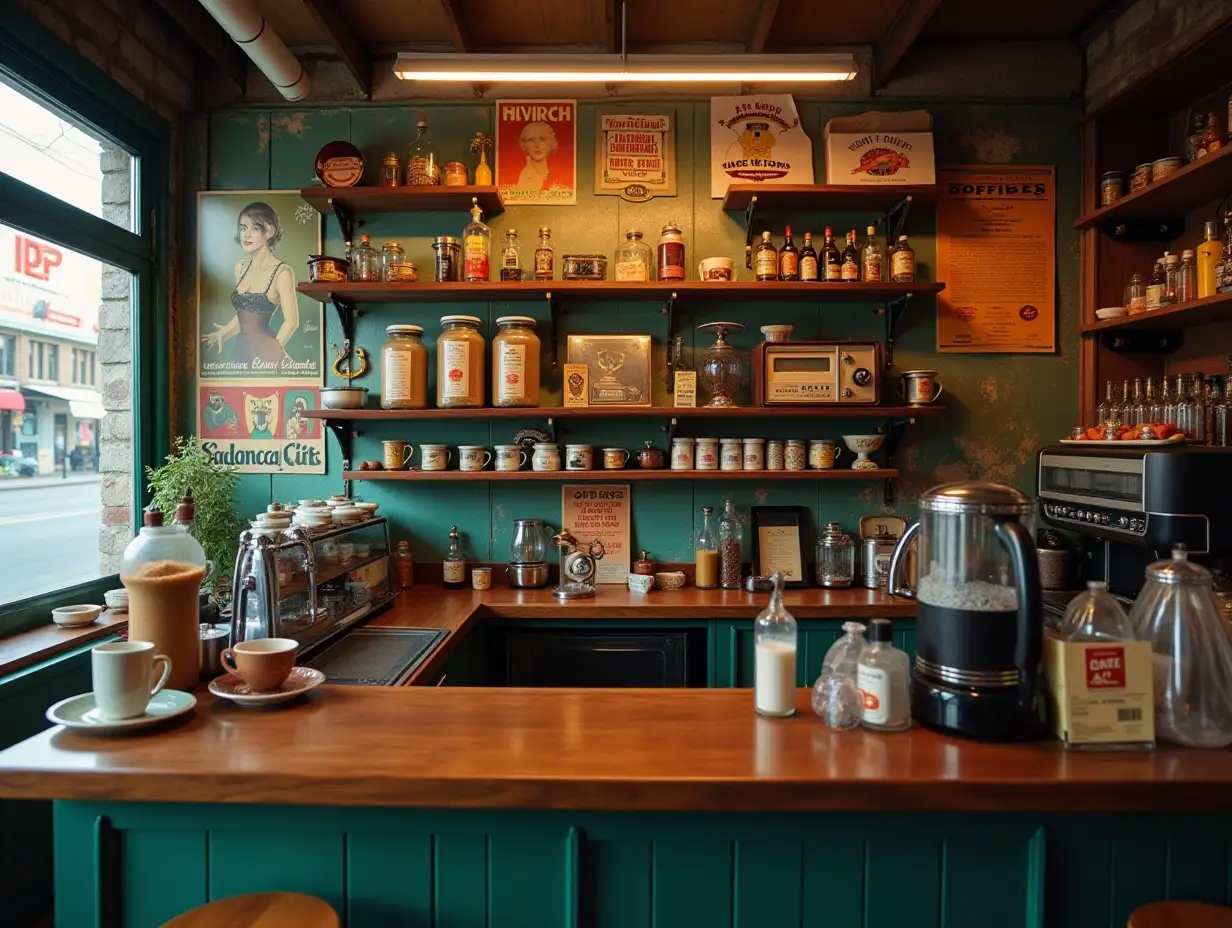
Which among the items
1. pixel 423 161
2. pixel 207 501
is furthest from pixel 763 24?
pixel 207 501

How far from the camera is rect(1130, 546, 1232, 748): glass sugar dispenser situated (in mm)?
1116

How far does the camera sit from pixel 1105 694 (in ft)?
3.60

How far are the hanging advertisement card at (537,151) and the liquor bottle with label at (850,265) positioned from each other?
112cm

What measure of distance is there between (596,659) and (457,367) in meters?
1.21

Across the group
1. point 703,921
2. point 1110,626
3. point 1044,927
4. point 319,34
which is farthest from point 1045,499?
point 319,34

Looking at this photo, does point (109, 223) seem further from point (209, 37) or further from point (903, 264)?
point (903, 264)

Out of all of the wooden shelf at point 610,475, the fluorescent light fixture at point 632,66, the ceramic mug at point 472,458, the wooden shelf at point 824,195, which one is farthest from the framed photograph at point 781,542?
the fluorescent light fixture at point 632,66

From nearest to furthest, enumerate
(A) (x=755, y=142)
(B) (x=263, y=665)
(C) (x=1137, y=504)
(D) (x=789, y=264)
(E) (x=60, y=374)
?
1. (B) (x=263, y=665)
2. (C) (x=1137, y=504)
3. (E) (x=60, y=374)
4. (D) (x=789, y=264)
5. (A) (x=755, y=142)

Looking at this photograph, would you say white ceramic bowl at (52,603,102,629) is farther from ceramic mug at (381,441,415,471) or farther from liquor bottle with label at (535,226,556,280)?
liquor bottle with label at (535,226,556,280)

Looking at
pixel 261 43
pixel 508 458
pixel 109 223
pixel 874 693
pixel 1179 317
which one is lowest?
pixel 874 693

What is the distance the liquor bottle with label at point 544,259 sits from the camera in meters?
2.84

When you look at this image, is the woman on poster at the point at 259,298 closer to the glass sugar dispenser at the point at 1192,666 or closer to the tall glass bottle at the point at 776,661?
the tall glass bottle at the point at 776,661

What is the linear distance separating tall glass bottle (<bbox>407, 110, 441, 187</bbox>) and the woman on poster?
0.64 meters

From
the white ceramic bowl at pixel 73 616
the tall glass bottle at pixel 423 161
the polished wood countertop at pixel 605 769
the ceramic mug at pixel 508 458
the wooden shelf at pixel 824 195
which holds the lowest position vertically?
the white ceramic bowl at pixel 73 616
